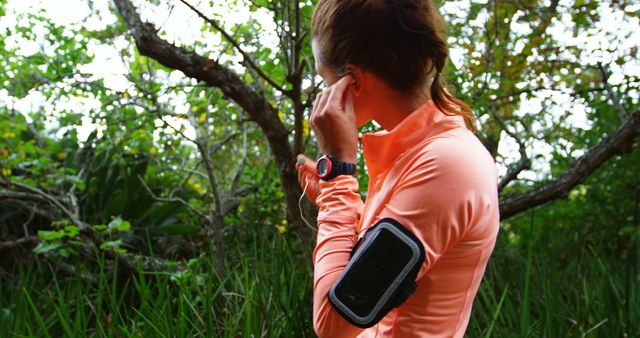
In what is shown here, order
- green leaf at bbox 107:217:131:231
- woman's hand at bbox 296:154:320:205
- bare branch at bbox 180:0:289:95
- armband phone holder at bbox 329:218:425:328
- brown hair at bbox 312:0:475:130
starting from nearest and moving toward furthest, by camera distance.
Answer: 1. armband phone holder at bbox 329:218:425:328
2. brown hair at bbox 312:0:475:130
3. woman's hand at bbox 296:154:320:205
4. bare branch at bbox 180:0:289:95
5. green leaf at bbox 107:217:131:231

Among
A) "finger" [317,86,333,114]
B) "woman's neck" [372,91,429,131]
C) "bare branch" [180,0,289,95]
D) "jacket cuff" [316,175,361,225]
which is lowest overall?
"jacket cuff" [316,175,361,225]

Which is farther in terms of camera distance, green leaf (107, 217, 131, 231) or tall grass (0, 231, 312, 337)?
green leaf (107, 217, 131, 231)

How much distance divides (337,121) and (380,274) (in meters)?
0.33

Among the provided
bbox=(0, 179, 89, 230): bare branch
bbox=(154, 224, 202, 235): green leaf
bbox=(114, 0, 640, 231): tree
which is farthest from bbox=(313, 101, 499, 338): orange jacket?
bbox=(154, 224, 202, 235): green leaf

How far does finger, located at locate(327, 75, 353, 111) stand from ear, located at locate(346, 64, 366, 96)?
21 mm

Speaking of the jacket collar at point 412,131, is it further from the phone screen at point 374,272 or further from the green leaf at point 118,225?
the green leaf at point 118,225

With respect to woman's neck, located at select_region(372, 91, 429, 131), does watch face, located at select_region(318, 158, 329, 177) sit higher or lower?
lower

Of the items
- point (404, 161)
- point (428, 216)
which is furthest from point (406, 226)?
point (404, 161)

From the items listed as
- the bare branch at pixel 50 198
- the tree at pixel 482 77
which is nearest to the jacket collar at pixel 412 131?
the tree at pixel 482 77

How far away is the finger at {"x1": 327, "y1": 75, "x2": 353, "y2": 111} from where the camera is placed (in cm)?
122

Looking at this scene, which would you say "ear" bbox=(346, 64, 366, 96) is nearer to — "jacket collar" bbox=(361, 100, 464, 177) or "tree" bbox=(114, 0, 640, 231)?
"jacket collar" bbox=(361, 100, 464, 177)

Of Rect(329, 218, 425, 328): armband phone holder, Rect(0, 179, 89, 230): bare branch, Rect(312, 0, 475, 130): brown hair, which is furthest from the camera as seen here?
Rect(0, 179, 89, 230): bare branch

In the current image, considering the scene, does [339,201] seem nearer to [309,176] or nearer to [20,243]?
[309,176]

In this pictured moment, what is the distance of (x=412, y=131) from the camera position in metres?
1.23
